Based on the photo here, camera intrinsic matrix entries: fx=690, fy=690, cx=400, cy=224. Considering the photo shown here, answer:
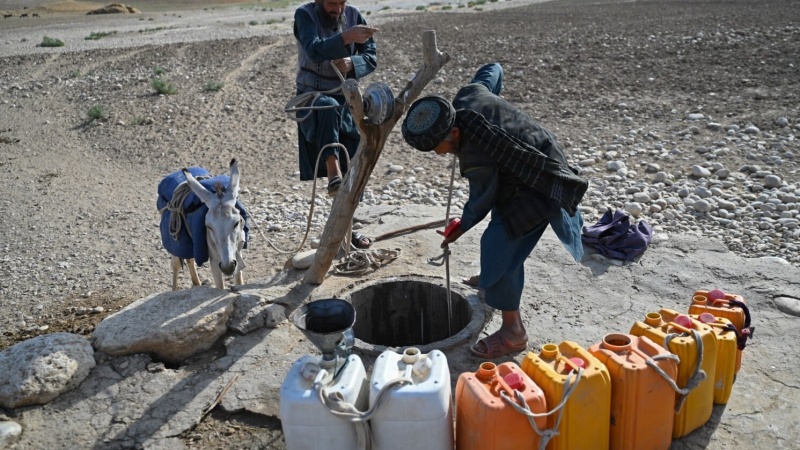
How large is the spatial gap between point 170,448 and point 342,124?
103 inches

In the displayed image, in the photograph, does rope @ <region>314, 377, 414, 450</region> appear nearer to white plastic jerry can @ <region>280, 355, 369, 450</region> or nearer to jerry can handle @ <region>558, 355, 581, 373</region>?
white plastic jerry can @ <region>280, 355, 369, 450</region>

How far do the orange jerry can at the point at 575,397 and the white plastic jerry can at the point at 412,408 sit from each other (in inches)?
17.8

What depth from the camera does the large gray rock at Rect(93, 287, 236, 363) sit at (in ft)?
13.7

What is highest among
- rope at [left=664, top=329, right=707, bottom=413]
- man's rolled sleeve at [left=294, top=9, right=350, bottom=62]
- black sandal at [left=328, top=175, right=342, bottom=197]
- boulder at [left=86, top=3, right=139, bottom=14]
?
man's rolled sleeve at [left=294, top=9, right=350, bottom=62]

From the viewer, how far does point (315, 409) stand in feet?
9.86

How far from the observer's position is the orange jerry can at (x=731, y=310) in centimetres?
374

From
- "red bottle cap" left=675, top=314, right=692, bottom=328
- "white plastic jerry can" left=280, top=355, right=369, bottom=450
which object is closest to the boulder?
"white plastic jerry can" left=280, top=355, right=369, bottom=450

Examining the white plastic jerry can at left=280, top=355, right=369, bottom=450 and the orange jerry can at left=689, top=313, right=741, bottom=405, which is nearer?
the white plastic jerry can at left=280, top=355, right=369, bottom=450

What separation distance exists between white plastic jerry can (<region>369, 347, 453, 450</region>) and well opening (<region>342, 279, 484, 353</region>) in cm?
172

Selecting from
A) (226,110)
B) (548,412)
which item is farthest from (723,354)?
(226,110)

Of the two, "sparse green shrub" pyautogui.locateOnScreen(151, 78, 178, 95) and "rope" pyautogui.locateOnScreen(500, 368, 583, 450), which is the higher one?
"sparse green shrub" pyautogui.locateOnScreen(151, 78, 178, 95)

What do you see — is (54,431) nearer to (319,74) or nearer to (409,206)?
(319,74)

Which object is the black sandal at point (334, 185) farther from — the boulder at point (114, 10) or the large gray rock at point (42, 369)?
the boulder at point (114, 10)

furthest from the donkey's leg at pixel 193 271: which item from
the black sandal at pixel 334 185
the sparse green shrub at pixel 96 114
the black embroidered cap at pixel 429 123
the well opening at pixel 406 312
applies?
the sparse green shrub at pixel 96 114
